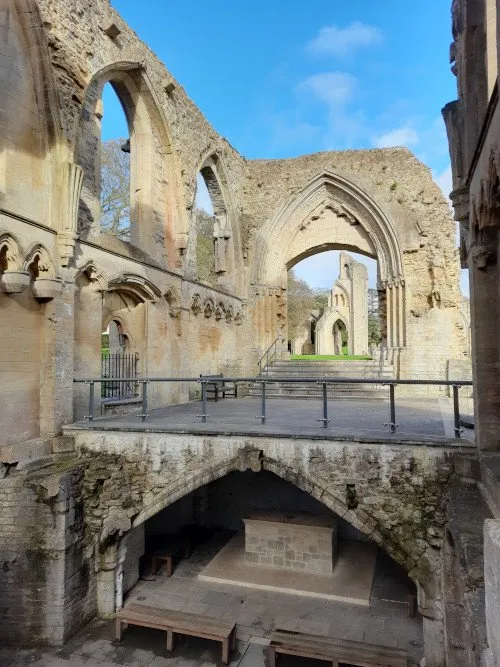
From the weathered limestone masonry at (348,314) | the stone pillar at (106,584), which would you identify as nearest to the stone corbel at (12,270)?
the stone pillar at (106,584)

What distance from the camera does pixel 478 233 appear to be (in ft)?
15.9

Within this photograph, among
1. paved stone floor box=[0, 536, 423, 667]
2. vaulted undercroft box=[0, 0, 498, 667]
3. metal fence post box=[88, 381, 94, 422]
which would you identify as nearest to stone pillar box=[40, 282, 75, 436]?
vaulted undercroft box=[0, 0, 498, 667]

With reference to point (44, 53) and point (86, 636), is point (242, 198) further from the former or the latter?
point (86, 636)

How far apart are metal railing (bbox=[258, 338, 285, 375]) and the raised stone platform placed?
6.37 m

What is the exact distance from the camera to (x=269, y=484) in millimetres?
9477

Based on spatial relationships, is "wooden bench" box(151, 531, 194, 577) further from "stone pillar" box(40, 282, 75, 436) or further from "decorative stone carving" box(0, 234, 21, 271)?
"decorative stone carving" box(0, 234, 21, 271)

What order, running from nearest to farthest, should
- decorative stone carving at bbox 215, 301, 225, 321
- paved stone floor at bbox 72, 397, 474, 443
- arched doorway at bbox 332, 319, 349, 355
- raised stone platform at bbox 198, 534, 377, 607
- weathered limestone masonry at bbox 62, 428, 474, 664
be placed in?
weathered limestone masonry at bbox 62, 428, 474, 664
paved stone floor at bbox 72, 397, 474, 443
raised stone platform at bbox 198, 534, 377, 607
decorative stone carving at bbox 215, 301, 225, 321
arched doorway at bbox 332, 319, 349, 355

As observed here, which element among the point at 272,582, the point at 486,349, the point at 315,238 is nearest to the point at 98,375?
the point at 272,582

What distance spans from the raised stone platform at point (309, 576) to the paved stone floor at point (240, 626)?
102mm

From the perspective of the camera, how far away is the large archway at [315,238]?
43.3ft

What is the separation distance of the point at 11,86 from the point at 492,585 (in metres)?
7.50

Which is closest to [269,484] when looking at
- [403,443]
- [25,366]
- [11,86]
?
[403,443]

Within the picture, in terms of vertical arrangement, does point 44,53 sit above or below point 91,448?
above

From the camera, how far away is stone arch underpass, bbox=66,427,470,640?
5.19 metres
